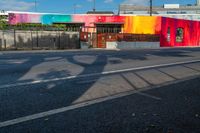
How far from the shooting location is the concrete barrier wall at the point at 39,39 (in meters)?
31.5

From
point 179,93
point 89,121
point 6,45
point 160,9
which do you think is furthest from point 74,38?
point 160,9

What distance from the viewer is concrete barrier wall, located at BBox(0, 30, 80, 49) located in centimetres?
3155

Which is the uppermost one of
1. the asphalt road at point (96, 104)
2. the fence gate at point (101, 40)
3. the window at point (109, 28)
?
the window at point (109, 28)

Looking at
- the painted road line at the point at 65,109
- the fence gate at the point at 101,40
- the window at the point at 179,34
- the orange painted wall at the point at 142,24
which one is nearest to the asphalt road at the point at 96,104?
the painted road line at the point at 65,109

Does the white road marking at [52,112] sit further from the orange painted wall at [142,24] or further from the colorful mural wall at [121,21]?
the orange painted wall at [142,24]

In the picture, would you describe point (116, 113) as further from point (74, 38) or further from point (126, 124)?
point (74, 38)

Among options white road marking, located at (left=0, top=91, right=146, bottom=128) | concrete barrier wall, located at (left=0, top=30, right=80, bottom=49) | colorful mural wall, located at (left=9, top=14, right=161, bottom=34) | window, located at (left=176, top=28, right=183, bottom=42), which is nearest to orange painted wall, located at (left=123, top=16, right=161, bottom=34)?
colorful mural wall, located at (left=9, top=14, right=161, bottom=34)

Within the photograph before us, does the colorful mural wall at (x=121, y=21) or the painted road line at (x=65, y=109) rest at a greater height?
the colorful mural wall at (x=121, y=21)

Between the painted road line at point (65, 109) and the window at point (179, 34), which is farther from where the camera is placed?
the window at point (179, 34)

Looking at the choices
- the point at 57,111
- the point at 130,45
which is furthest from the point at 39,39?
the point at 57,111

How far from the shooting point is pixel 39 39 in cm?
3350

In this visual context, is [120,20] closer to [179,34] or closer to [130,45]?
[130,45]

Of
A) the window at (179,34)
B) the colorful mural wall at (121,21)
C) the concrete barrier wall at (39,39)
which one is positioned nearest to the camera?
the concrete barrier wall at (39,39)

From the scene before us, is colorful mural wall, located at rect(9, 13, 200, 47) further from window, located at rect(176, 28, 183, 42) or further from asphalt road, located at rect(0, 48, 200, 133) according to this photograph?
asphalt road, located at rect(0, 48, 200, 133)
